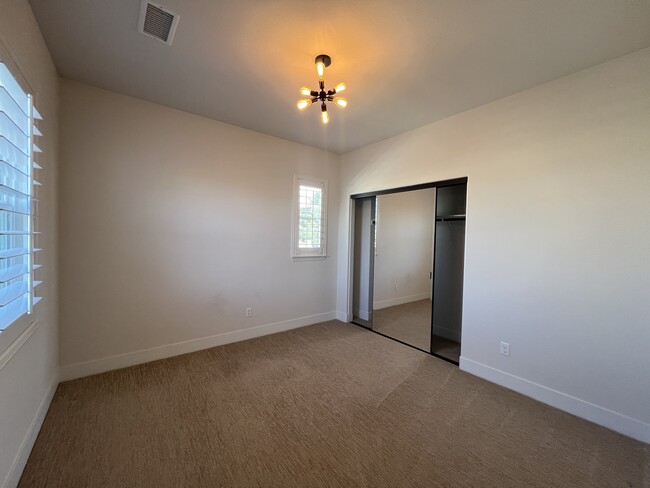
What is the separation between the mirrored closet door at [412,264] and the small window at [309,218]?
56 cm

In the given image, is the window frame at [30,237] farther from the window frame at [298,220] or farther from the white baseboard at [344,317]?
the white baseboard at [344,317]

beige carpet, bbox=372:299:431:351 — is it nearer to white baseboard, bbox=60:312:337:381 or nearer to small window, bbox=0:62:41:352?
white baseboard, bbox=60:312:337:381

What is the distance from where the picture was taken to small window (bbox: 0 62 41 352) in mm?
1264

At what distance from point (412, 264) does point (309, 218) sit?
2353 mm

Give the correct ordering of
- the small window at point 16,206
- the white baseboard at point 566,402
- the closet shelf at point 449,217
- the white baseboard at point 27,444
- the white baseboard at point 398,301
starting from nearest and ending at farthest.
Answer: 1. the small window at point 16,206
2. the white baseboard at point 27,444
3. the white baseboard at point 566,402
4. the closet shelf at point 449,217
5. the white baseboard at point 398,301

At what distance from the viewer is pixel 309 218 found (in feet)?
13.6

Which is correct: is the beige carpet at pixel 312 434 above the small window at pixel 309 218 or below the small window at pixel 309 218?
below

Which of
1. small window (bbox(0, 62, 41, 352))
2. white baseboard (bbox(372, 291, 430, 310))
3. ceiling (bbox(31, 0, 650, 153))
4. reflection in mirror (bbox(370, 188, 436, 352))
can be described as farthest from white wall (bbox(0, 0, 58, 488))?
white baseboard (bbox(372, 291, 430, 310))

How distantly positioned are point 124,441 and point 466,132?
4.05 metres

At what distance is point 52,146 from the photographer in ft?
7.18

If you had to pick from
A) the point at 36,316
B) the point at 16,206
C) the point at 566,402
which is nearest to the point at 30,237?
the point at 16,206

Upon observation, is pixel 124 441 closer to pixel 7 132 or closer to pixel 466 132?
pixel 7 132

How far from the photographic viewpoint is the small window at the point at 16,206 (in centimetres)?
126

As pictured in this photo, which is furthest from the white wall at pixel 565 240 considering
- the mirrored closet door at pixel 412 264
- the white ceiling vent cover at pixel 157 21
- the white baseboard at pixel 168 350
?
the white ceiling vent cover at pixel 157 21
